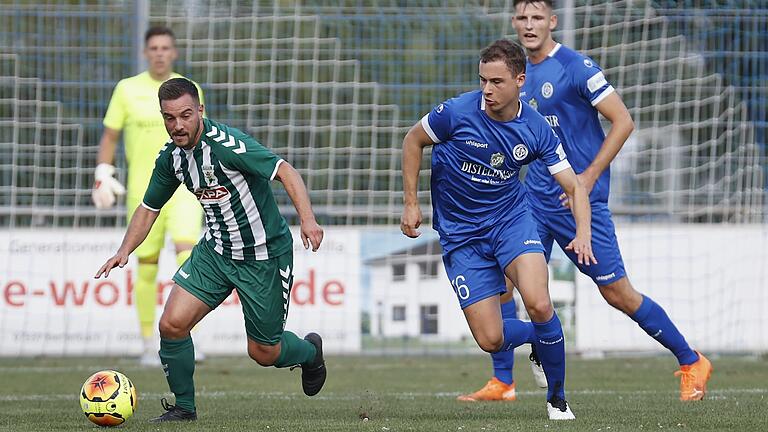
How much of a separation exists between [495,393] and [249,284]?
197cm

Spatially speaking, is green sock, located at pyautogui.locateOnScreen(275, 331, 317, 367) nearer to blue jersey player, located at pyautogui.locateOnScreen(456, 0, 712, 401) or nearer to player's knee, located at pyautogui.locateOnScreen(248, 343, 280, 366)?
player's knee, located at pyautogui.locateOnScreen(248, 343, 280, 366)

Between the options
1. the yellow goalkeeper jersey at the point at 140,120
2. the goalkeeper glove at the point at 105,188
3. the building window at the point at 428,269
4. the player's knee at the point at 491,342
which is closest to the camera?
the player's knee at the point at 491,342

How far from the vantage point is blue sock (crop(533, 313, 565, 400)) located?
269 inches

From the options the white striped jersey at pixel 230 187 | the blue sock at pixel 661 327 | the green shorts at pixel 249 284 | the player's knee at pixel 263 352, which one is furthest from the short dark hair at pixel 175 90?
the blue sock at pixel 661 327

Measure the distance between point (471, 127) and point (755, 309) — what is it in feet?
21.7

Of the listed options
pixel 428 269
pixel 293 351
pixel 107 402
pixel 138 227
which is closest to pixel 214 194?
pixel 138 227

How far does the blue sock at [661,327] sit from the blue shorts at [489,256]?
4.19 ft

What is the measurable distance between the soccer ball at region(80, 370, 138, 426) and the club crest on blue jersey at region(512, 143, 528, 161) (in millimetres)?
2275

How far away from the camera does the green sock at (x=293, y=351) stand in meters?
7.24

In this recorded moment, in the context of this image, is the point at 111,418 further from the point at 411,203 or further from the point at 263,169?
the point at 411,203

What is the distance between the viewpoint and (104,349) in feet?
41.3

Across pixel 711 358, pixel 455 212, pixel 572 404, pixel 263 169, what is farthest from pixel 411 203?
pixel 711 358

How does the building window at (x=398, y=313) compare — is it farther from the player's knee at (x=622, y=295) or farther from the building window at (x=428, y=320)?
the player's knee at (x=622, y=295)

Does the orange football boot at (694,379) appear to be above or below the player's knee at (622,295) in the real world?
below
